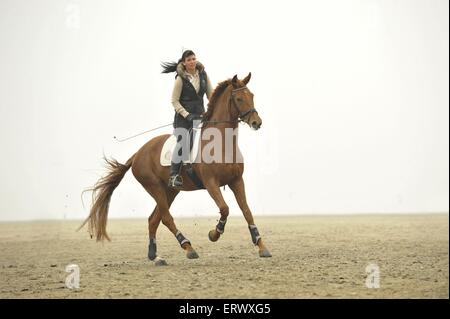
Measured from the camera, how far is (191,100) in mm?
13016

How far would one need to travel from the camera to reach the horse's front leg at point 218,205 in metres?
11.8

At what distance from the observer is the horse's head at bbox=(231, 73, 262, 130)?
11531 mm

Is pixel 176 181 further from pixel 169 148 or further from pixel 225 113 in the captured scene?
pixel 225 113

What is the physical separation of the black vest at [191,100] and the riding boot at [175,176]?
0.88 meters

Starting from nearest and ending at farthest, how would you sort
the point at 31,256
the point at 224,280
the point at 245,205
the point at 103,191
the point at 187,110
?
the point at 224,280 < the point at 245,205 < the point at 187,110 < the point at 103,191 < the point at 31,256

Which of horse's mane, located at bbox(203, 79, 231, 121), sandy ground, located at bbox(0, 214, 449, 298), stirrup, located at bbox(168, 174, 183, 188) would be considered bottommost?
sandy ground, located at bbox(0, 214, 449, 298)

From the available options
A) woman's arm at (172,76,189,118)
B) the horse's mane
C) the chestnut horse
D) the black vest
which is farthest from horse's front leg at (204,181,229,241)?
woman's arm at (172,76,189,118)

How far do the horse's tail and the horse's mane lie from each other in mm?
3083

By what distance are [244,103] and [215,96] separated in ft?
2.93

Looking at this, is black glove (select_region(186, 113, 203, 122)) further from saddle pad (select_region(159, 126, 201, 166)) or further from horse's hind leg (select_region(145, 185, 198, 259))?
horse's hind leg (select_region(145, 185, 198, 259))
